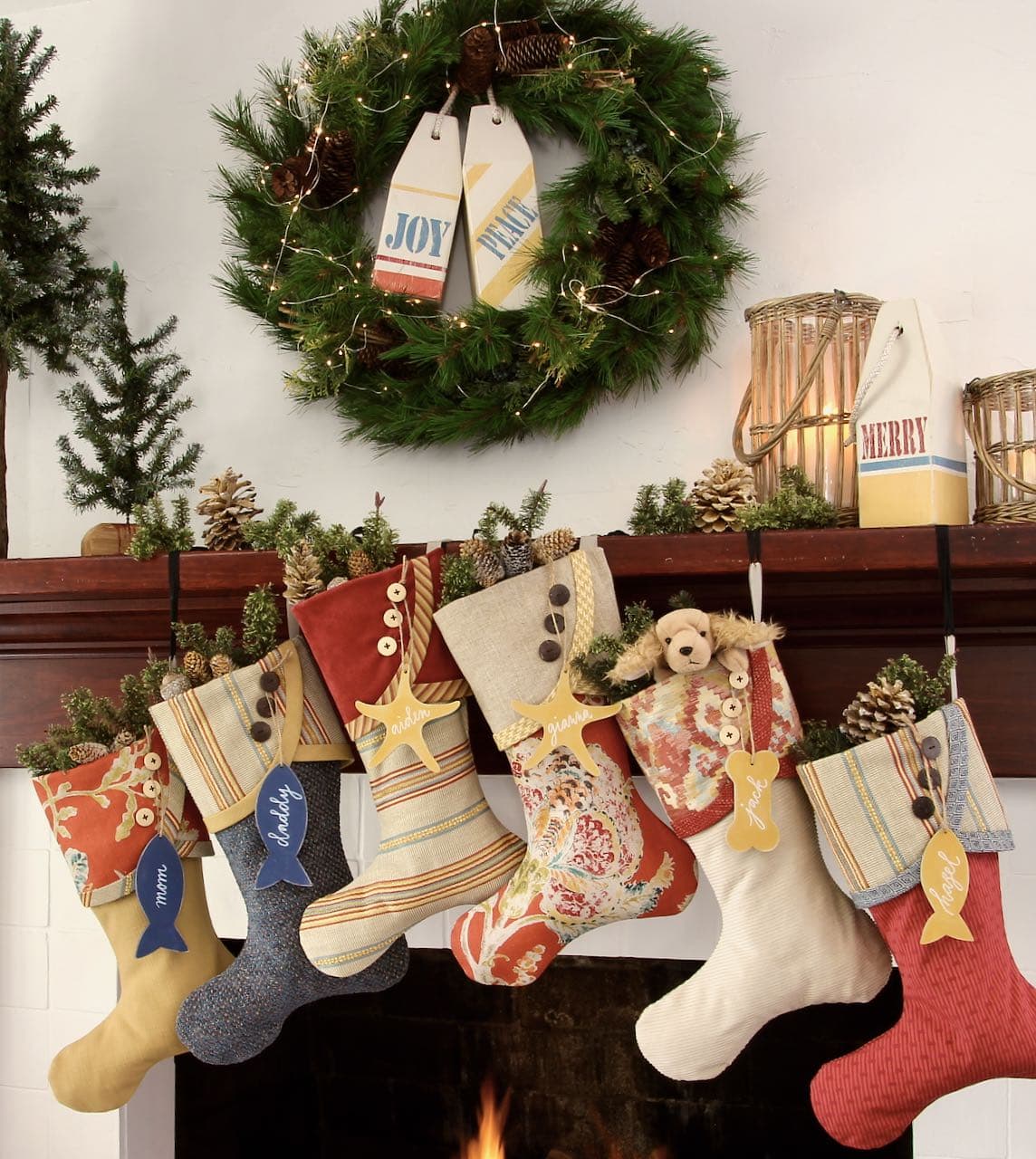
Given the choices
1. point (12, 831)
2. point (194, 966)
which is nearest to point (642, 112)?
point (194, 966)

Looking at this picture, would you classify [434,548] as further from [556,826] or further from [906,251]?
[906,251]

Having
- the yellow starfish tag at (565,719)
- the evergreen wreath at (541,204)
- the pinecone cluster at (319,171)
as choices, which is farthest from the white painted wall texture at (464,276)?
the yellow starfish tag at (565,719)

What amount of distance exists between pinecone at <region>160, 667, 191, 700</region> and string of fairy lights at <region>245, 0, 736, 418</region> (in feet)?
1.59

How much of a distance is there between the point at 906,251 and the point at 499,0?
2.08 ft

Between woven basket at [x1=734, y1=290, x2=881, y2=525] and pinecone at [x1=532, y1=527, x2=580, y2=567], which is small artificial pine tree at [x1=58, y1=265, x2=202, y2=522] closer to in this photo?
pinecone at [x1=532, y1=527, x2=580, y2=567]

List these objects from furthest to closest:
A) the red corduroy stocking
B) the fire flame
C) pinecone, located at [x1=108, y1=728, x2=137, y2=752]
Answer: the fire flame, pinecone, located at [x1=108, y1=728, x2=137, y2=752], the red corduroy stocking

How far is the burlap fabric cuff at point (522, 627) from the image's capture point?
1180mm

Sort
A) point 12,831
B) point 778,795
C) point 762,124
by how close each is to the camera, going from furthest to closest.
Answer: point 12,831 → point 762,124 → point 778,795

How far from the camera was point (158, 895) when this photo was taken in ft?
4.32

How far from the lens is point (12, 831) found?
159 cm

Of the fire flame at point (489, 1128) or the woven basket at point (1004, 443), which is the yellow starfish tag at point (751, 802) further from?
the fire flame at point (489, 1128)

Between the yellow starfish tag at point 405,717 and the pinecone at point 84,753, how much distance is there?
371mm

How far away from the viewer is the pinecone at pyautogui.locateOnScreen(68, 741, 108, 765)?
133 centimetres

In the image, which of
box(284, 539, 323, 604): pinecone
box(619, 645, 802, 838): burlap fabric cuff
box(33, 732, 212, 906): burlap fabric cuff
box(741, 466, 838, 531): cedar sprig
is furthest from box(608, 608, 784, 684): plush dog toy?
box(33, 732, 212, 906): burlap fabric cuff
